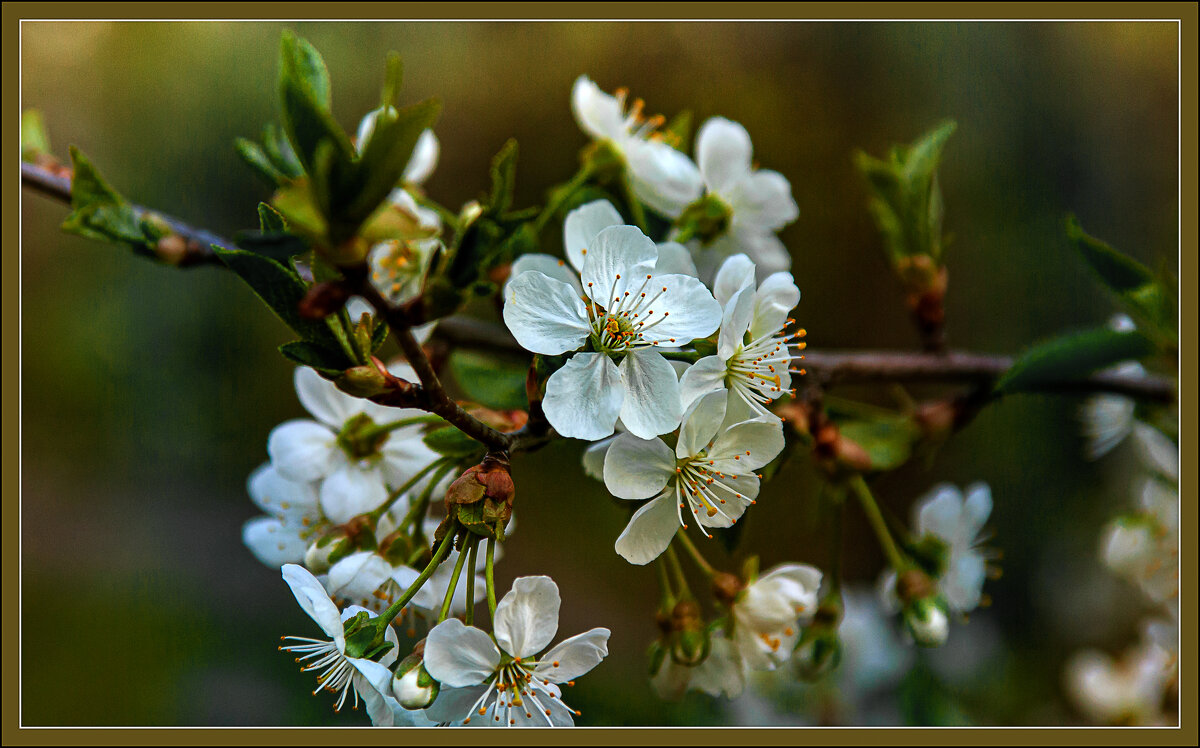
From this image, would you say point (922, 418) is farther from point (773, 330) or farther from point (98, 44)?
point (98, 44)

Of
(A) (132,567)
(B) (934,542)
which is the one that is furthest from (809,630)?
(A) (132,567)

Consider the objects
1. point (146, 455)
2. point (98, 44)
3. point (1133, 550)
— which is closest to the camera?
point (1133, 550)

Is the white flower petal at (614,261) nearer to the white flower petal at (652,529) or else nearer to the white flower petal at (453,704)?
the white flower petal at (652,529)

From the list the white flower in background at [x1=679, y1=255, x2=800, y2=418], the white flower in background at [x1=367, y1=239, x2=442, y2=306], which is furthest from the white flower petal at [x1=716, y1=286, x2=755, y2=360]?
the white flower in background at [x1=367, y1=239, x2=442, y2=306]

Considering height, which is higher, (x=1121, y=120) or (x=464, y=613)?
(x=1121, y=120)

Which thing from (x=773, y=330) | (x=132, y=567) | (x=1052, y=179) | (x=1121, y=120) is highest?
(x=1121, y=120)

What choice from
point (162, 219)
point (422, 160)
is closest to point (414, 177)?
point (422, 160)

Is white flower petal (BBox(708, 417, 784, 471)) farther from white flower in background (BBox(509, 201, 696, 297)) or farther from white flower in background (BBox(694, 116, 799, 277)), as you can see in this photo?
white flower in background (BBox(694, 116, 799, 277))
